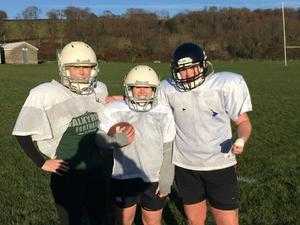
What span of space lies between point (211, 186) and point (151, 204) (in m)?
0.47

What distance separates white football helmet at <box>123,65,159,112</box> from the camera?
4219 mm

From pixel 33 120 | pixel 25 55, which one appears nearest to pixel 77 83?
pixel 33 120

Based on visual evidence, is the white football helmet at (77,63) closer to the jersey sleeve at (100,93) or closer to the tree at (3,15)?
the jersey sleeve at (100,93)

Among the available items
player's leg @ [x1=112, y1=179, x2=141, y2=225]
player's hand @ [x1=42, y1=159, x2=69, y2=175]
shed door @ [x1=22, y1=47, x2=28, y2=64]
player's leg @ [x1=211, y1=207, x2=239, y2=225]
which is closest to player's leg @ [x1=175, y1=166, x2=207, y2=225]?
player's leg @ [x1=211, y1=207, x2=239, y2=225]

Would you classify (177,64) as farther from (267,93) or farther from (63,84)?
(267,93)

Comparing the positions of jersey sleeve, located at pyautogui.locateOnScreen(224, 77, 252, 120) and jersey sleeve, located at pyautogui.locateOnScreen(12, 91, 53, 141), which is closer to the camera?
jersey sleeve, located at pyautogui.locateOnScreen(12, 91, 53, 141)

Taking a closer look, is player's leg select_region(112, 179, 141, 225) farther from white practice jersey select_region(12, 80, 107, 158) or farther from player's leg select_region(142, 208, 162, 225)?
white practice jersey select_region(12, 80, 107, 158)

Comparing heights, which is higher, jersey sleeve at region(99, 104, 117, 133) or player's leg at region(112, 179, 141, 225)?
jersey sleeve at region(99, 104, 117, 133)

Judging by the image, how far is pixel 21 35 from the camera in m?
114

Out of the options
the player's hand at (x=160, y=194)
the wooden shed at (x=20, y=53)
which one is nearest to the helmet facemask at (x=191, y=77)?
the player's hand at (x=160, y=194)

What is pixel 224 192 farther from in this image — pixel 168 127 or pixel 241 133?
pixel 168 127

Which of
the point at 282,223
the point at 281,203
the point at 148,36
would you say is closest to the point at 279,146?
the point at 281,203

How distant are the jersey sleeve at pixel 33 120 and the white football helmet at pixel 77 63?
22 cm

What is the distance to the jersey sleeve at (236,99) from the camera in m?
4.36
